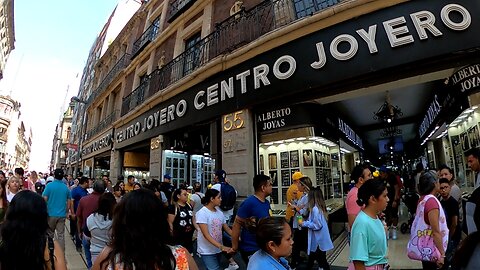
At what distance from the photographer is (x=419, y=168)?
9.51 metres

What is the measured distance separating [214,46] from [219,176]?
5.17m

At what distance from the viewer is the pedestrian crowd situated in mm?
1712

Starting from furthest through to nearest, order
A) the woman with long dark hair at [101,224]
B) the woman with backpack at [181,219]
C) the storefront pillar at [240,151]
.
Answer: the storefront pillar at [240,151], the woman with backpack at [181,219], the woman with long dark hair at [101,224]

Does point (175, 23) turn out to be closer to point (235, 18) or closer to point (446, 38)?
point (235, 18)

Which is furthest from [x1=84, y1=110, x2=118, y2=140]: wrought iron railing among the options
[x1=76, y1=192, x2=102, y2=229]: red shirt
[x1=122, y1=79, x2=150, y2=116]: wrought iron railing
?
Result: [x1=76, y1=192, x2=102, y2=229]: red shirt

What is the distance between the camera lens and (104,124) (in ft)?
68.2

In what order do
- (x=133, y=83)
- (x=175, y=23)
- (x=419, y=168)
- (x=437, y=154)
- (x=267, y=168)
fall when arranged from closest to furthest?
(x=267, y=168), (x=419, y=168), (x=437, y=154), (x=175, y=23), (x=133, y=83)

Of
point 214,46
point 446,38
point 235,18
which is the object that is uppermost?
point 235,18

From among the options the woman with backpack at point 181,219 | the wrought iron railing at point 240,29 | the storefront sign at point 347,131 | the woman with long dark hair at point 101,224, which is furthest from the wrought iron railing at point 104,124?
the woman with long dark hair at point 101,224

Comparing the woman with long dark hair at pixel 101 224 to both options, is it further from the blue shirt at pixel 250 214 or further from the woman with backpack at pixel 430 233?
the woman with backpack at pixel 430 233

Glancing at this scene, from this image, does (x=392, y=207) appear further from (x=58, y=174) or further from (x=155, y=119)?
(x=155, y=119)

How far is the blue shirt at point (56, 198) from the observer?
6336mm

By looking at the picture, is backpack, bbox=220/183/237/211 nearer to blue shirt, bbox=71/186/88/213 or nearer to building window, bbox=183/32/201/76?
blue shirt, bbox=71/186/88/213

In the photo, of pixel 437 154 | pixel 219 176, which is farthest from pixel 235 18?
pixel 437 154
